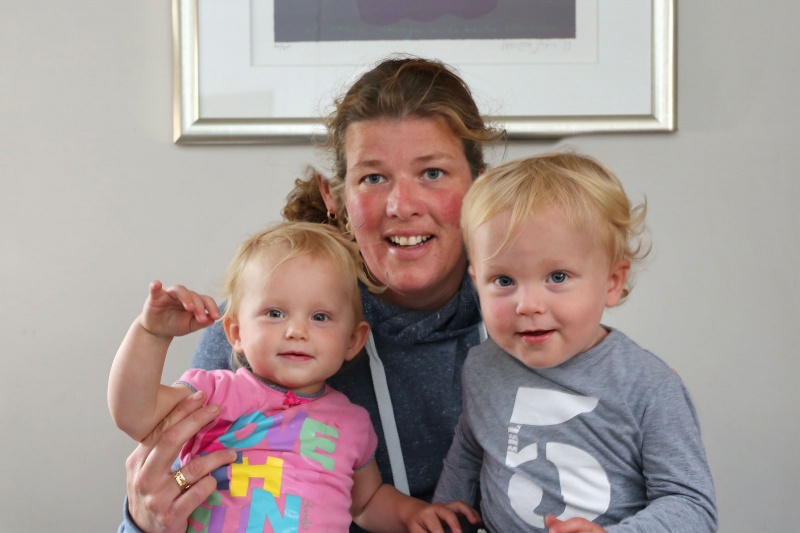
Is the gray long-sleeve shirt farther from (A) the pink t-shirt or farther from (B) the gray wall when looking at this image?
(B) the gray wall

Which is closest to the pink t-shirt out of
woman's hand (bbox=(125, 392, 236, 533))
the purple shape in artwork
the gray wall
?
woman's hand (bbox=(125, 392, 236, 533))

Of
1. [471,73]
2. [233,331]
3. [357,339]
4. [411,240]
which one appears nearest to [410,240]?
[411,240]

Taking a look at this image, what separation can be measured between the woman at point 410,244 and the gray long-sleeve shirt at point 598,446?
37 centimetres

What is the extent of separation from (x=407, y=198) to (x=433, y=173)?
77 mm

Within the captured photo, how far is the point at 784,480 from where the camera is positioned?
2088 millimetres

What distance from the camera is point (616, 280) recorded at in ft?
4.01

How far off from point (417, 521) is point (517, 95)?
3.56 feet

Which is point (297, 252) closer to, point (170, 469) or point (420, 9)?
point (170, 469)

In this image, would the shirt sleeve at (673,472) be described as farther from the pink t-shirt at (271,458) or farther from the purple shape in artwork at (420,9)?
the purple shape in artwork at (420,9)

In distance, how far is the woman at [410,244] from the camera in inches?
61.3

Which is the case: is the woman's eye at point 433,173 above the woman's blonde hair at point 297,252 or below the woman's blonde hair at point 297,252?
above

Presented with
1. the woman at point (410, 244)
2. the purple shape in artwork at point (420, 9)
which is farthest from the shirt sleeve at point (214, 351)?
the purple shape in artwork at point (420, 9)

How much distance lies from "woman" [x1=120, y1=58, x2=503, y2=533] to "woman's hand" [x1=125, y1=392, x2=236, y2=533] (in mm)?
306

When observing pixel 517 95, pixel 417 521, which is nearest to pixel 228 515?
pixel 417 521
